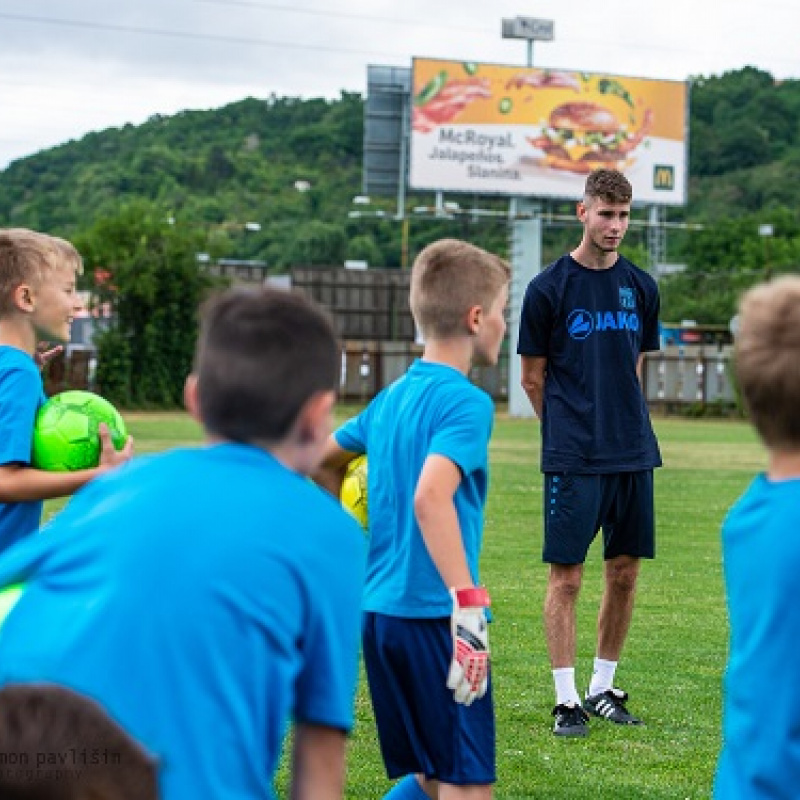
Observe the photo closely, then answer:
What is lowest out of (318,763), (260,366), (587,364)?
(318,763)

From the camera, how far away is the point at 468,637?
447cm

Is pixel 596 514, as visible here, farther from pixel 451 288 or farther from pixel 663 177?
pixel 663 177

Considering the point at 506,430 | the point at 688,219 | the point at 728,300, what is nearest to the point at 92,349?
the point at 506,430

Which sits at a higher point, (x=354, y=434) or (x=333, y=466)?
(x=354, y=434)

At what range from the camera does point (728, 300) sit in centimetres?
6294

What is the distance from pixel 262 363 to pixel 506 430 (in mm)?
36757

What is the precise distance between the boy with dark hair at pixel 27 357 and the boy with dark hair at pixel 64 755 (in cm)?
246

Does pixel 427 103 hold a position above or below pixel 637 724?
above

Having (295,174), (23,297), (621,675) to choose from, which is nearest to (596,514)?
(621,675)

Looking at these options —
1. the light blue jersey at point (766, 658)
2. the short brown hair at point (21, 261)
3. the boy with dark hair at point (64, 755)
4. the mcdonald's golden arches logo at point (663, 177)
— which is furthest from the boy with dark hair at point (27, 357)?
the mcdonald's golden arches logo at point (663, 177)

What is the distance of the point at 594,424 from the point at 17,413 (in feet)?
11.2

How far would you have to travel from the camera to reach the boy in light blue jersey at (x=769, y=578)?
3236 mm

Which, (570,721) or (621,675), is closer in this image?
(570,721)

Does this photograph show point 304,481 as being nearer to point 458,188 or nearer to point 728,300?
point 458,188
